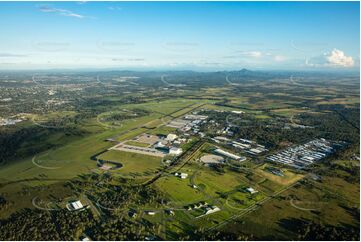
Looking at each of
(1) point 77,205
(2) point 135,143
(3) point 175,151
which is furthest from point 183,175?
(2) point 135,143

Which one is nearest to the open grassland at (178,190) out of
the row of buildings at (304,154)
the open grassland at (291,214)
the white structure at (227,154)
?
the open grassland at (291,214)

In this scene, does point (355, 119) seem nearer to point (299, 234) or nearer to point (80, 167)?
point (299, 234)

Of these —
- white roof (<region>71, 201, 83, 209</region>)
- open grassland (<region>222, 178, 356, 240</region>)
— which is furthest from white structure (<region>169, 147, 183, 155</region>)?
white roof (<region>71, 201, 83, 209</region>)

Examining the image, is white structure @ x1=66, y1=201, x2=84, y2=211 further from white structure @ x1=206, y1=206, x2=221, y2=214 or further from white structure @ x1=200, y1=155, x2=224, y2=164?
white structure @ x1=200, y1=155, x2=224, y2=164

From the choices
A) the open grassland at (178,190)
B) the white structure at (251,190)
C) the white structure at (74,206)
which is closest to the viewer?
the white structure at (74,206)

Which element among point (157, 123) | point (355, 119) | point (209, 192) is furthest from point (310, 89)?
point (209, 192)

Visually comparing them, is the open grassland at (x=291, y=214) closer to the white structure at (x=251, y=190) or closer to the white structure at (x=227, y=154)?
the white structure at (x=251, y=190)

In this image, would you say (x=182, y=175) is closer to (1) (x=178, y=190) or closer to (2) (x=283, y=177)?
(1) (x=178, y=190)

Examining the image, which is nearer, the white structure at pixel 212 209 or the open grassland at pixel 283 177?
the white structure at pixel 212 209
